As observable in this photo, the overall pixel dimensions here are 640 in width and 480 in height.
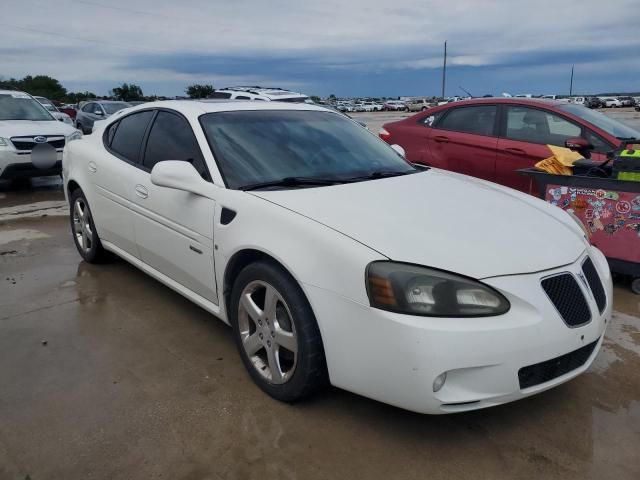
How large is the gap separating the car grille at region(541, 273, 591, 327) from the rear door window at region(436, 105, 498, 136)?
3973mm

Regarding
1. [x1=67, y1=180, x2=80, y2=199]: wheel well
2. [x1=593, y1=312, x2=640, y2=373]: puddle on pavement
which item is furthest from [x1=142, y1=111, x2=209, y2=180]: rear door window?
[x1=593, y1=312, x2=640, y2=373]: puddle on pavement

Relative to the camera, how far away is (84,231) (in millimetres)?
4750

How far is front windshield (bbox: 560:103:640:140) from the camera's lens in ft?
17.9

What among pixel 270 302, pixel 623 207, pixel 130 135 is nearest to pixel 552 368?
pixel 270 302

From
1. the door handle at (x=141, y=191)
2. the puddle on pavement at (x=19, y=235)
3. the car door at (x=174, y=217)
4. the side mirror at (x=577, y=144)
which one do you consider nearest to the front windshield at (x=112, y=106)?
the puddle on pavement at (x=19, y=235)

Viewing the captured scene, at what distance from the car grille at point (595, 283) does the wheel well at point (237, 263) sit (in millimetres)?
1506

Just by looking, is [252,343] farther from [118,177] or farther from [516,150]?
[516,150]

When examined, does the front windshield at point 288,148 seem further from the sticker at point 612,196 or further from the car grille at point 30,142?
the car grille at point 30,142

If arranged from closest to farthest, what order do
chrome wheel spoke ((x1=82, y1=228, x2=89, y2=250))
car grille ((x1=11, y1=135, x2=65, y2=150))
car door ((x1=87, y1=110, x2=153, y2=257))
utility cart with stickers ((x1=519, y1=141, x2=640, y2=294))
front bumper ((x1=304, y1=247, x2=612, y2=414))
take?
front bumper ((x1=304, y1=247, x2=612, y2=414)), car door ((x1=87, y1=110, x2=153, y2=257)), utility cart with stickers ((x1=519, y1=141, x2=640, y2=294)), chrome wheel spoke ((x1=82, y1=228, x2=89, y2=250)), car grille ((x1=11, y1=135, x2=65, y2=150))

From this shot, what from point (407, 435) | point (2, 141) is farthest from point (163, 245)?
point (2, 141)

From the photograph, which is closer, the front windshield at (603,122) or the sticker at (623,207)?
the sticker at (623,207)

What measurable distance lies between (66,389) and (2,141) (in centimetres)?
679

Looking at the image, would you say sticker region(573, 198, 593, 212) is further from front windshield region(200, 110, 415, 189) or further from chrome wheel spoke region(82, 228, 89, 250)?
chrome wheel spoke region(82, 228, 89, 250)

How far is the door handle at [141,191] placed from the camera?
3594mm
